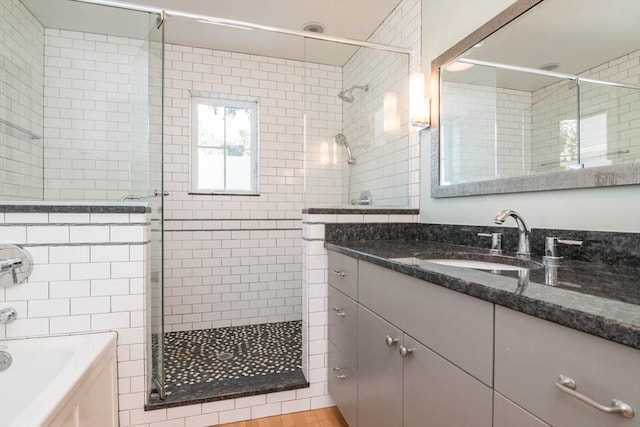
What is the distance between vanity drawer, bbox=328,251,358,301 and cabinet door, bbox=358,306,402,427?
0.39 feet

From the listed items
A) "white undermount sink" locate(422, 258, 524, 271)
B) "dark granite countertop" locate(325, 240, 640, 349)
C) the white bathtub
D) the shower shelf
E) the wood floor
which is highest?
the shower shelf

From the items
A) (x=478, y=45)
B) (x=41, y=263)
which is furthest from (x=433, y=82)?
(x=41, y=263)

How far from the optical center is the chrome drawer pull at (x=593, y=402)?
46cm

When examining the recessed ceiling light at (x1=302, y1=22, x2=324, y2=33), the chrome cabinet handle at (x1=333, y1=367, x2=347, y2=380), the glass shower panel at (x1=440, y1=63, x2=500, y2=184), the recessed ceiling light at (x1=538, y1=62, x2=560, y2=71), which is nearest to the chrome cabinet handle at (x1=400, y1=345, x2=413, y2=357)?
the chrome cabinet handle at (x1=333, y1=367, x2=347, y2=380)

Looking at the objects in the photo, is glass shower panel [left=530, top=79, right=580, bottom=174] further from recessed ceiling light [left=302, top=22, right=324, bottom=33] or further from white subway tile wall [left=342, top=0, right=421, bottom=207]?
recessed ceiling light [left=302, top=22, right=324, bottom=33]

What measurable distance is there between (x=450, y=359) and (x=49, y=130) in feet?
9.00

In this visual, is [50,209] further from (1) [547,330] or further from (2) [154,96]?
(1) [547,330]

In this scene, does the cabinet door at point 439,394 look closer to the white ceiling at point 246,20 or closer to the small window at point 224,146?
the white ceiling at point 246,20

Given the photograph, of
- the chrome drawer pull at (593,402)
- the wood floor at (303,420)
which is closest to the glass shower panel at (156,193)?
the wood floor at (303,420)

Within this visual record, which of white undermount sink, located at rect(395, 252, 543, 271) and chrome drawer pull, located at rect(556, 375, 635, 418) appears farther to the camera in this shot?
white undermount sink, located at rect(395, 252, 543, 271)

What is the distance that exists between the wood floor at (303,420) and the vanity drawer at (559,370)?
1.32 meters

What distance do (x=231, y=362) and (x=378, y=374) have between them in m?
1.25

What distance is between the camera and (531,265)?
1.11 meters

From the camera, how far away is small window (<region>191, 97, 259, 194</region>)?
114 inches
